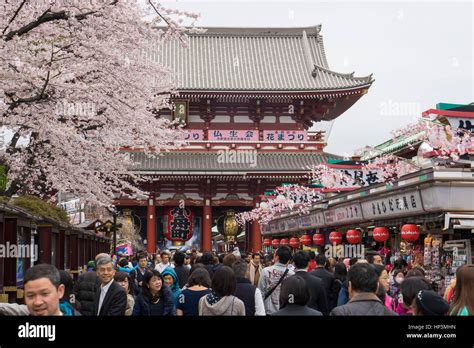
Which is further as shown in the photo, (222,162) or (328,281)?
(222,162)

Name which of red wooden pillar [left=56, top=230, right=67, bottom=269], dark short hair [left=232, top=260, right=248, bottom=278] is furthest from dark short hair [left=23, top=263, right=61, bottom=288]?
red wooden pillar [left=56, top=230, right=67, bottom=269]

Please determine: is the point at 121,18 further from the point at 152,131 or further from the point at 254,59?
the point at 254,59

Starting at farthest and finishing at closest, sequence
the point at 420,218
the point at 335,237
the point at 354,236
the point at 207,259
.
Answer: the point at 335,237 < the point at 354,236 < the point at 420,218 < the point at 207,259

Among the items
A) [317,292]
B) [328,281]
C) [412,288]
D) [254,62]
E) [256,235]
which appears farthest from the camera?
[254,62]

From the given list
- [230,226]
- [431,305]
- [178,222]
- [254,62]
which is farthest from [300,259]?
[254,62]

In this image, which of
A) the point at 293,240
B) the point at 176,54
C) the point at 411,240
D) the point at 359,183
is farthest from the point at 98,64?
the point at 176,54

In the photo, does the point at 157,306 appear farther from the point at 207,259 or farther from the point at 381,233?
the point at 381,233

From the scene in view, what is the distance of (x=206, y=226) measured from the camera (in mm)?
37344

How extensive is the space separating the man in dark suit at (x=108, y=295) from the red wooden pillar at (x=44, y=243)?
4376 mm

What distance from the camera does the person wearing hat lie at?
5.01 m

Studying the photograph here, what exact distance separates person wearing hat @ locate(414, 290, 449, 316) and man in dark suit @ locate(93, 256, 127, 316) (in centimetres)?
360

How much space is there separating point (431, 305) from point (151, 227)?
32.8 meters

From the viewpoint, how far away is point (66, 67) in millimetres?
13180

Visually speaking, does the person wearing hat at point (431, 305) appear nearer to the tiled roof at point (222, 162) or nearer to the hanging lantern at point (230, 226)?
the tiled roof at point (222, 162)
